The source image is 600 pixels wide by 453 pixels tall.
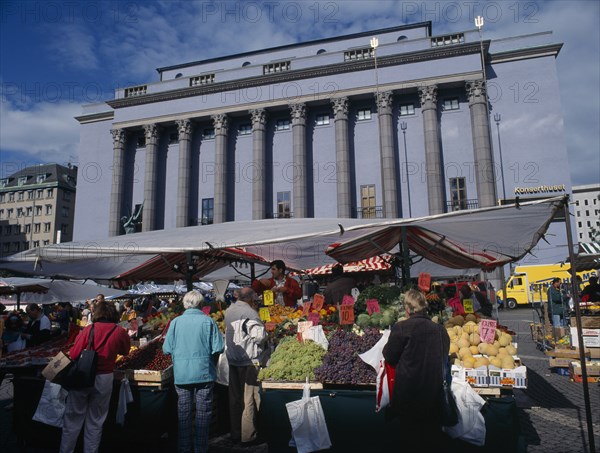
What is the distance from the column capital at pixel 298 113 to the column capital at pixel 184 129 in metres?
10.2

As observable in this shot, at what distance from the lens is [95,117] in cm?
4556

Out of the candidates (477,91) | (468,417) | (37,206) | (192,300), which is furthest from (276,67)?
(37,206)

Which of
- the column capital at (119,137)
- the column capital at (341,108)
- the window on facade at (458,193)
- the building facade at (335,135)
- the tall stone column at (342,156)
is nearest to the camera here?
the building facade at (335,135)

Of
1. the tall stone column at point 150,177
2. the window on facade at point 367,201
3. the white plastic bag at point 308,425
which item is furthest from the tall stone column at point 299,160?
the white plastic bag at point 308,425

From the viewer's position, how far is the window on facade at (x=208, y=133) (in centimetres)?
4178

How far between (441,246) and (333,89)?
31.6 metres

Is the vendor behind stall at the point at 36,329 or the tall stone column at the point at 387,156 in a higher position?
the tall stone column at the point at 387,156

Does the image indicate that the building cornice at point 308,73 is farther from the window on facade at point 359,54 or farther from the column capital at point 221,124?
the column capital at point 221,124

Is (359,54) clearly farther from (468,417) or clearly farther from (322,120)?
(468,417)

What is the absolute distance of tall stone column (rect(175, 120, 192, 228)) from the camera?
39.2m

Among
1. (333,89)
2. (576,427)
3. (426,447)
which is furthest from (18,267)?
(333,89)

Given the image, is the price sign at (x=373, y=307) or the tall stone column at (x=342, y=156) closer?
the price sign at (x=373, y=307)

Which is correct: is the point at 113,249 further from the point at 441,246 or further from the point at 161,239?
the point at 441,246

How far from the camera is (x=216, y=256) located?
8.81m
